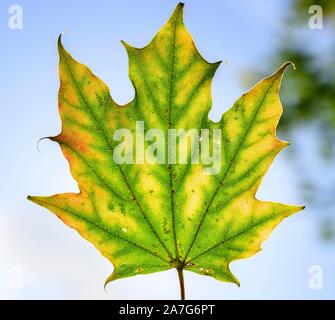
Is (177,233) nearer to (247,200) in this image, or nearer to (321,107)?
(247,200)

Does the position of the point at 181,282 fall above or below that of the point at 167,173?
below

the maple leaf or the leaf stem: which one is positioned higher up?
the maple leaf

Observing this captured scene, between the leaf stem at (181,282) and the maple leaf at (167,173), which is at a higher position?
the maple leaf at (167,173)

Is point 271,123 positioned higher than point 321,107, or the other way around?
point 321,107

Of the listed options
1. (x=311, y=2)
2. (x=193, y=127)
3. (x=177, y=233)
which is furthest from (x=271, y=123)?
(x=311, y=2)
